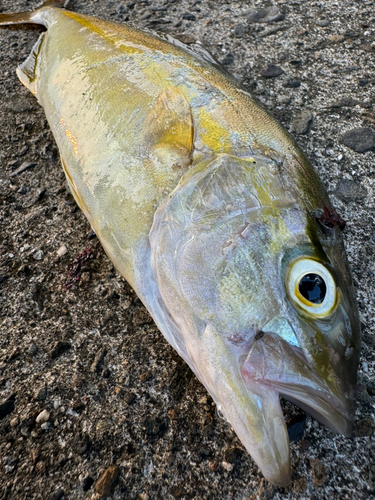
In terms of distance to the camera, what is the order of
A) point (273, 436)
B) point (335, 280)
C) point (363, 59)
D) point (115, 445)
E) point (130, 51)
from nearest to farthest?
point (273, 436) < point (335, 280) < point (115, 445) < point (130, 51) < point (363, 59)

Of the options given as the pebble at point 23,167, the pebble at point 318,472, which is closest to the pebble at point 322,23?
the pebble at point 23,167

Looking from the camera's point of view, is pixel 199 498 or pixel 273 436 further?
pixel 199 498

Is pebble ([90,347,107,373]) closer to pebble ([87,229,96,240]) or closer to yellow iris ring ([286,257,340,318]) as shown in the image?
pebble ([87,229,96,240])

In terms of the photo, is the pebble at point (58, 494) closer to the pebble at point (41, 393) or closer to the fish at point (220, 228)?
the pebble at point (41, 393)

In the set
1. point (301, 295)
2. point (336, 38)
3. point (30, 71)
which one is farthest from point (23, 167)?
point (336, 38)

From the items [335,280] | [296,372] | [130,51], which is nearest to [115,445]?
[296,372]

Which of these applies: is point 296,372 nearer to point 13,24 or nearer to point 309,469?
point 309,469

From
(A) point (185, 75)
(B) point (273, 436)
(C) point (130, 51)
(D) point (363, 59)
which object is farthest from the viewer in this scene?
(D) point (363, 59)
